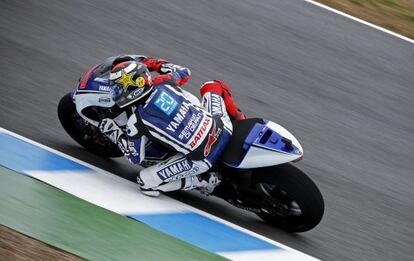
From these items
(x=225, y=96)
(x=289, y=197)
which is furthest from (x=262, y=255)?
(x=225, y=96)

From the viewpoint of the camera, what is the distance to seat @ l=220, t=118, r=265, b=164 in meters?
6.72

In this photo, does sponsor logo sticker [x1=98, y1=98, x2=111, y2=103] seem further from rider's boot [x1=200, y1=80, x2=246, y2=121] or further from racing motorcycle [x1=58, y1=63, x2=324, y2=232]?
rider's boot [x1=200, y1=80, x2=246, y2=121]

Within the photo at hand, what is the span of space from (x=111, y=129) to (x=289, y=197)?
1619 mm

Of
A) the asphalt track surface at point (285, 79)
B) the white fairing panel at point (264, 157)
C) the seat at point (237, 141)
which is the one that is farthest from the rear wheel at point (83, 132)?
the white fairing panel at point (264, 157)

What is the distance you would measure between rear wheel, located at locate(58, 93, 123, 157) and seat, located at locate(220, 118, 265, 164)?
3.79 ft

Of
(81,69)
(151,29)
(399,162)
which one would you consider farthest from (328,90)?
(81,69)

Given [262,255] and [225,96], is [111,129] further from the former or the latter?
[262,255]

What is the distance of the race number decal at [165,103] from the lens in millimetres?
6629

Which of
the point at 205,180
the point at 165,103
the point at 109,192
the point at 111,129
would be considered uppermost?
the point at 165,103

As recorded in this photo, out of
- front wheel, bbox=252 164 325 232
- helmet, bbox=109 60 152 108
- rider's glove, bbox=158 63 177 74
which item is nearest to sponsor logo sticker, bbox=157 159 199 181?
front wheel, bbox=252 164 325 232

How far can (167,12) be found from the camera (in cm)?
1092

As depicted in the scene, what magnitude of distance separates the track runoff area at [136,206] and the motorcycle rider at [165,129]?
0.23m

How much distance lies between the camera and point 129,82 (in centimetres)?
655

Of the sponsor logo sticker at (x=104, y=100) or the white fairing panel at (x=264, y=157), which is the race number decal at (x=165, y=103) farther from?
the white fairing panel at (x=264, y=157)
